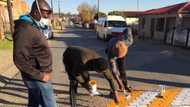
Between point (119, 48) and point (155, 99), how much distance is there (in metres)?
1.33

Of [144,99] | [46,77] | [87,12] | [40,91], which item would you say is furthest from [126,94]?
[87,12]

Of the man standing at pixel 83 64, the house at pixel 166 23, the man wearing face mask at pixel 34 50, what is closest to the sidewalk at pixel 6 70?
the man standing at pixel 83 64

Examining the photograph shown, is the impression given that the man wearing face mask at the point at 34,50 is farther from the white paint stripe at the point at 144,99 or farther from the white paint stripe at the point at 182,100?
the white paint stripe at the point at 182,100

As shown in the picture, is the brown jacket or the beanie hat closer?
the brown jacket

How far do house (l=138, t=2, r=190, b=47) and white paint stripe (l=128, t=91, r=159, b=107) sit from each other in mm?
15719

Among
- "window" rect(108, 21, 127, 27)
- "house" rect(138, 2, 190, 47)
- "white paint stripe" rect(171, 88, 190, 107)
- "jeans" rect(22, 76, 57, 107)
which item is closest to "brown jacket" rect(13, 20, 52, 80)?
"jeans" rect(22, 76, 57, 107)

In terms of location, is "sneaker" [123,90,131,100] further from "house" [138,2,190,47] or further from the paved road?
"house" [138,2,190,47]

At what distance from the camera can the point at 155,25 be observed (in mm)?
37406

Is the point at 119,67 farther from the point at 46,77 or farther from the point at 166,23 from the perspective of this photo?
the point at 166,23

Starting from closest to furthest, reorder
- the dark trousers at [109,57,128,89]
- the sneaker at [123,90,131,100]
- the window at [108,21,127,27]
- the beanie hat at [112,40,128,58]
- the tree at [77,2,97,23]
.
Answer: the beanie hat at [112,40,128,58]
the dark trousers at [109,57,128,89]
the sneaker at [123,90,131,100]
the window at [108,21,127,27]
the tree at [77,2,97,23]

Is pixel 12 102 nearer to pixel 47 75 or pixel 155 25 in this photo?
pixel 47 75

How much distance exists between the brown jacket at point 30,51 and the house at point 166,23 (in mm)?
20265

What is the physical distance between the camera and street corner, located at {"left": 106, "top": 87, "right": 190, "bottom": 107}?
8.20 metres

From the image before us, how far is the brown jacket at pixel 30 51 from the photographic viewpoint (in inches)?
188
